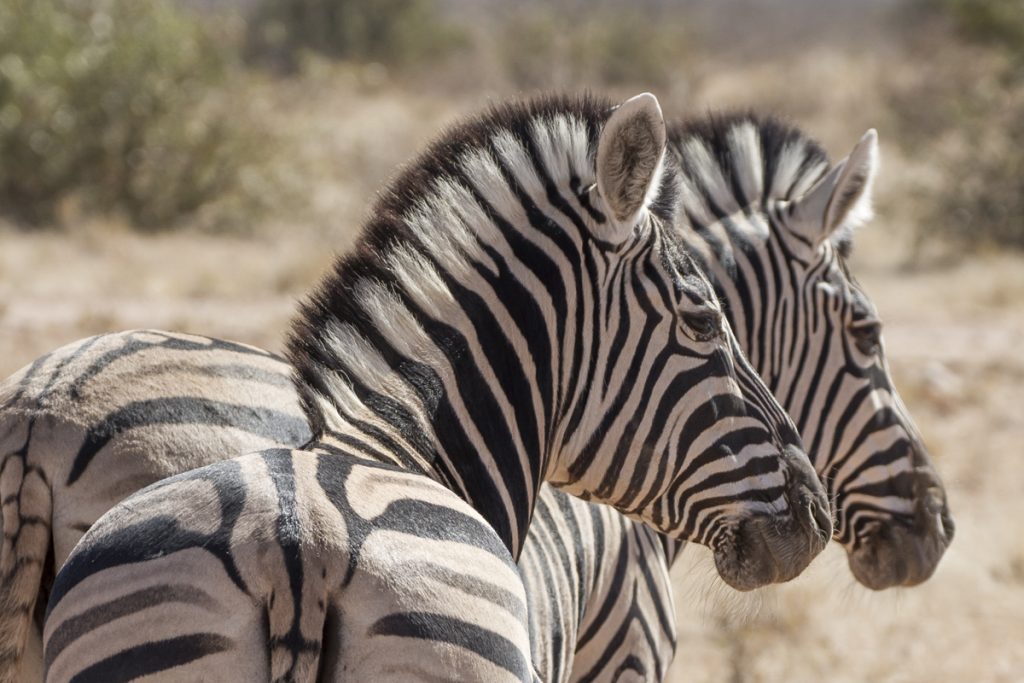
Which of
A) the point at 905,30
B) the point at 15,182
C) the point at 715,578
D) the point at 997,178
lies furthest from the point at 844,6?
the point at 715,578

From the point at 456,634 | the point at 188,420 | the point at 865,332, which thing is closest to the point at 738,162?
the point at 865,332

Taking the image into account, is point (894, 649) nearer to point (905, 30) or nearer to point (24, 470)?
point (24, 470)

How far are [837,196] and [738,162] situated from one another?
0.41 meters

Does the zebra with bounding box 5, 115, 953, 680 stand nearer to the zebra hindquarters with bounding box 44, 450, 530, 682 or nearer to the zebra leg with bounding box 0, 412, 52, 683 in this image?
the zebra leg with bounding box 0, 412, 52, 683

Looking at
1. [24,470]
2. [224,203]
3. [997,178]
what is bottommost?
[24,470]

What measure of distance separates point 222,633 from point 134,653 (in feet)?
0.50

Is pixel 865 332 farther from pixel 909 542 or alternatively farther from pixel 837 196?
pixel 909 542

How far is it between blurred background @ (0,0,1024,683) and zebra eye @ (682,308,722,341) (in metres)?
0.74

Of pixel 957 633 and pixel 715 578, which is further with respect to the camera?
pixel 957 633

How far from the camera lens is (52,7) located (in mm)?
14172

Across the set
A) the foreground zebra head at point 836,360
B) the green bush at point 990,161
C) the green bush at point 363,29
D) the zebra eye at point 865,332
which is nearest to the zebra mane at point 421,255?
the foreground zebra head at point 836,360

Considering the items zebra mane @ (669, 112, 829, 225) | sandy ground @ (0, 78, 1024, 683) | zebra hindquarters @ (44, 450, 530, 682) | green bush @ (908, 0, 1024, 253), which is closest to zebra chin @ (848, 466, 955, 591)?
sandy ground @ (0, 78, 1024, 683)

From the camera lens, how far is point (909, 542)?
154 inches

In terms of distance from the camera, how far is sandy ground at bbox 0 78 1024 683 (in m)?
5.93
